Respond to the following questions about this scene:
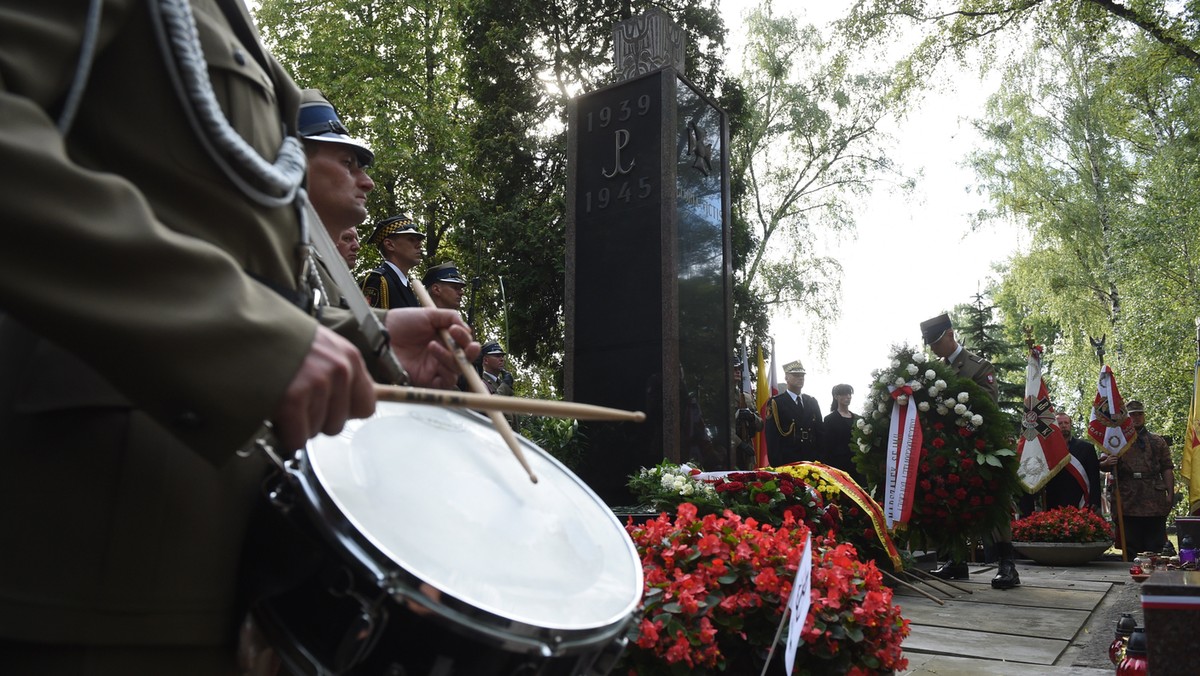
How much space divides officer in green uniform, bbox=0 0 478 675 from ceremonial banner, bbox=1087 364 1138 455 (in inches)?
509

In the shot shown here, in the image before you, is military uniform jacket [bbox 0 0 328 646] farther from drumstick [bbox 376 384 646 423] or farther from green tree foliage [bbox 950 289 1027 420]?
green tree foliage [bbox 950 289 1027 420]

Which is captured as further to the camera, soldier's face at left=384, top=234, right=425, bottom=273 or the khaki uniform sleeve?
soldier's face at left=384, top=234, right=425, bottom=273

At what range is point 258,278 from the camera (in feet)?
3.78

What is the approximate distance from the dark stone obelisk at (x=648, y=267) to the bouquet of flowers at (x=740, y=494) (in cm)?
133

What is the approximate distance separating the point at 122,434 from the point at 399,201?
70.4 feet

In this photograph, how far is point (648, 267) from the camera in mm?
7824

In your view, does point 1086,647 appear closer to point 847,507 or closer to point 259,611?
point 847,507

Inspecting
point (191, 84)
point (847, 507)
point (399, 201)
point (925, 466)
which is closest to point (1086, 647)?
point (847, 507)

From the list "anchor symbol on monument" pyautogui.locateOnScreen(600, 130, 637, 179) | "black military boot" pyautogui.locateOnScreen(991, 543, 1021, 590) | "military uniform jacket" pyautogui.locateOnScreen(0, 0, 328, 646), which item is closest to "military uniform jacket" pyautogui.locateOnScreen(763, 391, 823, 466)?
"black military boot" pyautogui.locateOnScreen(991, 543, 1021, 590)

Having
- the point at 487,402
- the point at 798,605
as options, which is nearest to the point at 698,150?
the point at 798,605

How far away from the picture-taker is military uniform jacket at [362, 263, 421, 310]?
201 inches

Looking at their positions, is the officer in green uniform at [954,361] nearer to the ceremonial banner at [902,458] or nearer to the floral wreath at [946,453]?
the floral wreath at [946,453]

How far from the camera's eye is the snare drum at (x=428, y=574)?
3.52 feet

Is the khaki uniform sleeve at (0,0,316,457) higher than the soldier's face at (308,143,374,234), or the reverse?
the soldier's face at (308,143,374,234)
